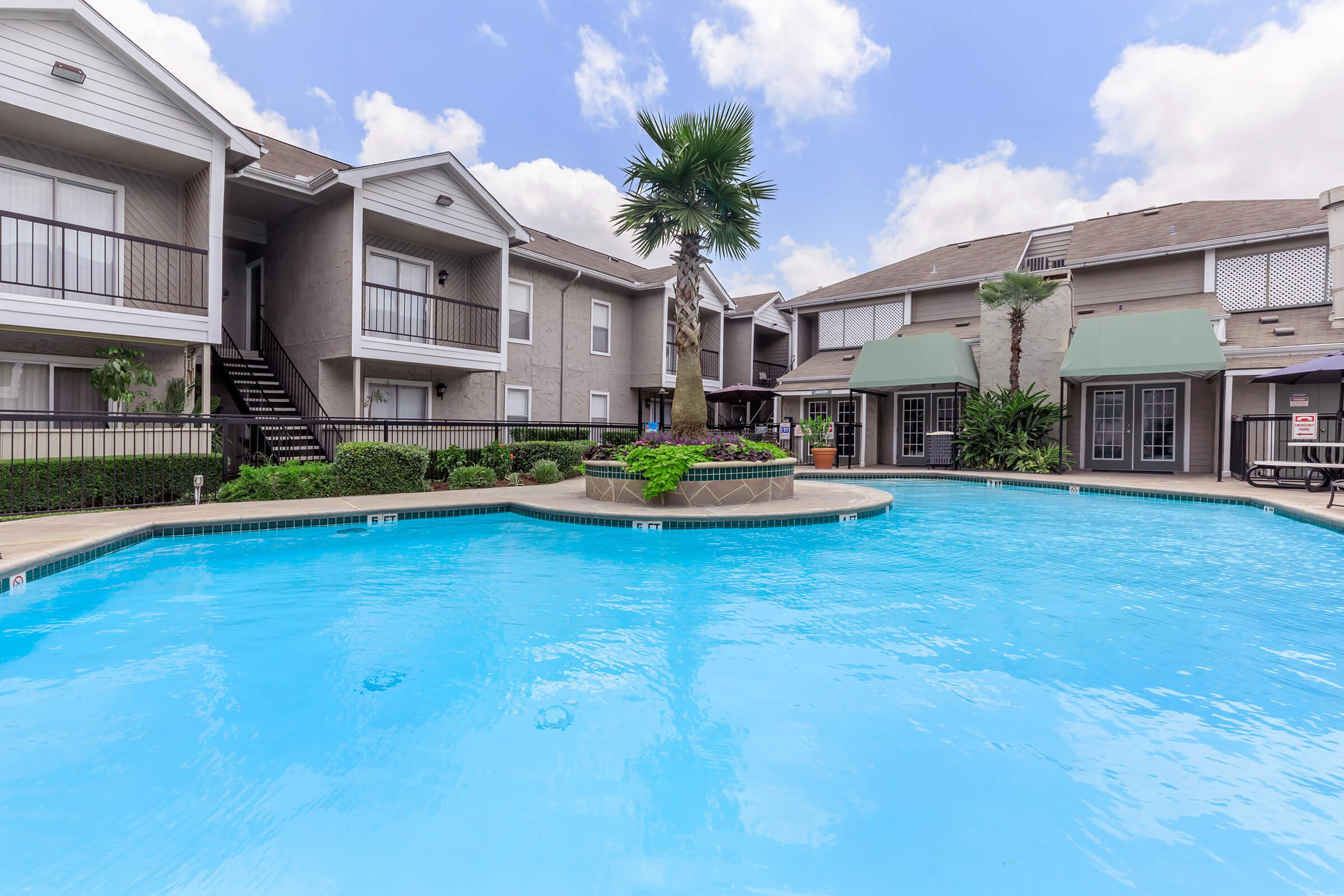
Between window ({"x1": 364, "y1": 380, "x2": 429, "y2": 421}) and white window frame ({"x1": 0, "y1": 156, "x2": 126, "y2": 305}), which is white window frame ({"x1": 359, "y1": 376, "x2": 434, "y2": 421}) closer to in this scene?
window ({"x1": 364, "y1": 380, "x2": 429, "y2": 421})

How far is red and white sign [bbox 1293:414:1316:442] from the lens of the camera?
37.7 feet

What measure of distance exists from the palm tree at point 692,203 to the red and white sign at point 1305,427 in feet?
35.8

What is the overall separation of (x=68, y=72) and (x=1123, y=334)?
21.5m

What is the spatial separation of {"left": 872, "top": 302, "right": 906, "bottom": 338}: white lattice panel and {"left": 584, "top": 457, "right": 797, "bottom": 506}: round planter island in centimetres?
1298

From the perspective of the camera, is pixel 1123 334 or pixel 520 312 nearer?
pixel 1123 334

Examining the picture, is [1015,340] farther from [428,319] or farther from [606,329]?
[428,319]

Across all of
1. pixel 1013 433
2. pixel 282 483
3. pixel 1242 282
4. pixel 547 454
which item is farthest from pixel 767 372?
pixel 282 483

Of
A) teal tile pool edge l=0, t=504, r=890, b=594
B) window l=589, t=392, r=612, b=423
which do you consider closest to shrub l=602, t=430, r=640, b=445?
window l=589, t=392, r=612, b=423

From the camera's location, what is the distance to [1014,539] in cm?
809

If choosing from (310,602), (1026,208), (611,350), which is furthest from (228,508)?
(1026,208)

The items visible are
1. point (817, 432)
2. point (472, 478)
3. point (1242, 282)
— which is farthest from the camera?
point (817, 432)

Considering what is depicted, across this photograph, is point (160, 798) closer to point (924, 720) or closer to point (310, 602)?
point (310, 602)

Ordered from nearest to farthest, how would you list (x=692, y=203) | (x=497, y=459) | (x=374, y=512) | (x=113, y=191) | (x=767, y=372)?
(x=374, y=512)
(x=692, y=203)
(x=113, y=191)
(x=497, y=459)
(x=767, y=372)

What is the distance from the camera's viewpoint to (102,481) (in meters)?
8.63
